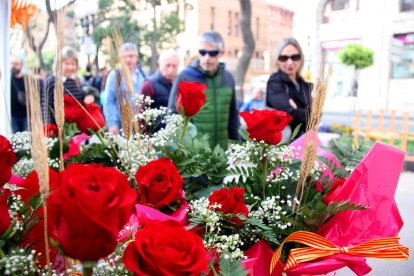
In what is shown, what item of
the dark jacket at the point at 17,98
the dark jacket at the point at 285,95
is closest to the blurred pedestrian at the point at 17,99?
the dark jacket at the point at 17,98

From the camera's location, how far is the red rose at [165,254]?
1.70 feet

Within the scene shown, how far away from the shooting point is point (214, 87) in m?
2.47

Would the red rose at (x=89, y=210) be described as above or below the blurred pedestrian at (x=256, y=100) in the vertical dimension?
above

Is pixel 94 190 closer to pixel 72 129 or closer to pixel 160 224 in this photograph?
pixel 160 224

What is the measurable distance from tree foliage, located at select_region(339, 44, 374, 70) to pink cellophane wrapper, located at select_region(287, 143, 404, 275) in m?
15.9

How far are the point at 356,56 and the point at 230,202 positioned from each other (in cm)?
1640

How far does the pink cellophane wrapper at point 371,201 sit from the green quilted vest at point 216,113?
1.45 metres

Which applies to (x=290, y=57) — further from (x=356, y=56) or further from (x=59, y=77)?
(x=356, y=56)

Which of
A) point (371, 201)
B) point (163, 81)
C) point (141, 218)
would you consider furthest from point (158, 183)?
point (163, 81)

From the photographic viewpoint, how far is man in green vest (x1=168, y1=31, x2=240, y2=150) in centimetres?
235

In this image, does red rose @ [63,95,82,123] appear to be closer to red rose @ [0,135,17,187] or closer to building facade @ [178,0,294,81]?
red rose @ [0,135,17,187]

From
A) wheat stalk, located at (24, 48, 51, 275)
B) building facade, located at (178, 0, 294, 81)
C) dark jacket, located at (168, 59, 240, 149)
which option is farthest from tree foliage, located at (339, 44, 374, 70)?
wheat stalk, located at (24, 48, 51, 275)

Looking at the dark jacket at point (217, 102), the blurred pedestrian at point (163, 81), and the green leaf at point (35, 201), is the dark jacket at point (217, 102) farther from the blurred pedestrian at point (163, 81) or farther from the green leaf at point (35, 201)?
the green leaf at point (35, 201)

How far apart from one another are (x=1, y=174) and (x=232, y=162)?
55 cm
